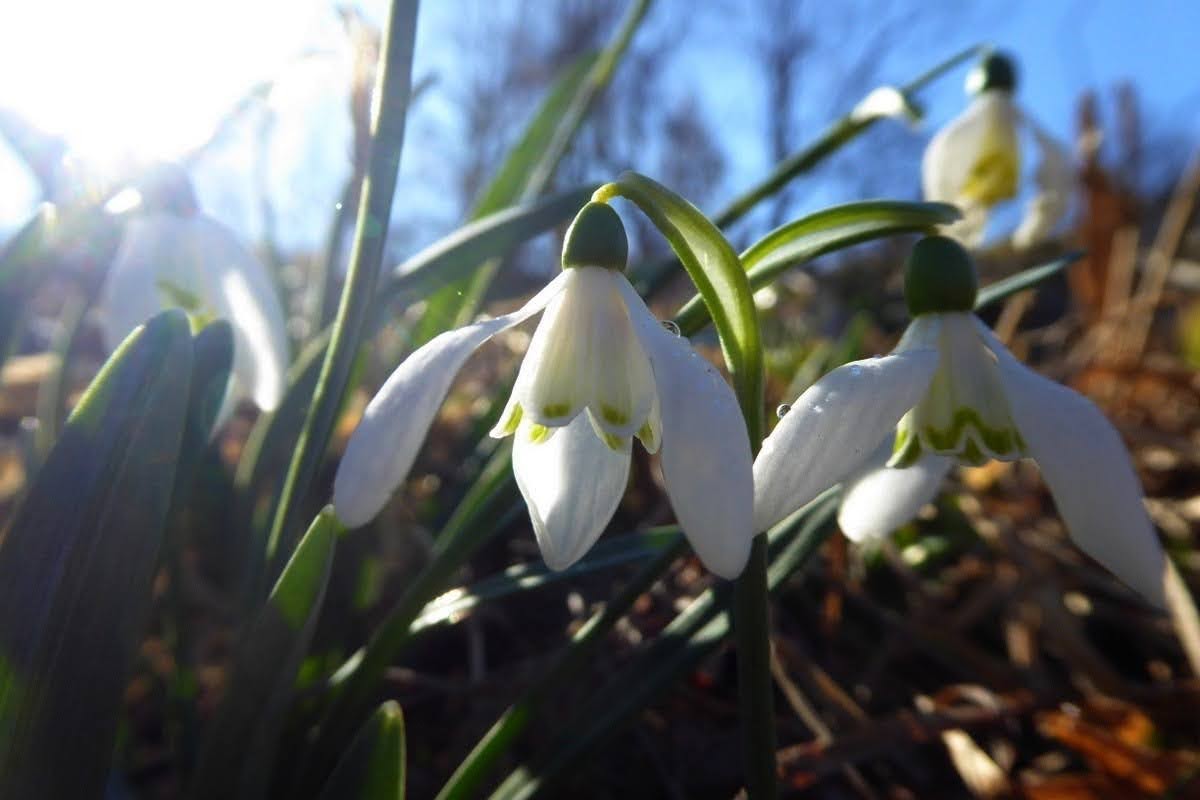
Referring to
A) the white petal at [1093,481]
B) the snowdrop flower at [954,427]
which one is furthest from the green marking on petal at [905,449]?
the white petal at [1093,481]

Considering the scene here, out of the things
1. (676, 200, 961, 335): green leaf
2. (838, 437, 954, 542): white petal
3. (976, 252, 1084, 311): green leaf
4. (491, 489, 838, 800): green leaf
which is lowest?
(491, 489, 838, 800): green leaf

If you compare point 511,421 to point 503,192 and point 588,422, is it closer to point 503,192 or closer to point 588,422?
point 588,422

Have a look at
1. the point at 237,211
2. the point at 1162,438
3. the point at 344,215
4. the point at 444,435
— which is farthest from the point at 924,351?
the point at 237,211

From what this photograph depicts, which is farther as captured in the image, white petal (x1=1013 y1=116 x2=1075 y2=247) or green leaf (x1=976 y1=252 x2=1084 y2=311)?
white petal (x1=1013 y1=116 x2=1075 y2=247)

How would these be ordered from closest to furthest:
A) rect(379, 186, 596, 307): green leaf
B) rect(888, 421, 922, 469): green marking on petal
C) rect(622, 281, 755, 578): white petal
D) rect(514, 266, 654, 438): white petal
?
rect(622, 281, 755, 578): white petal < rect(514, 266, 654, 438): white petal < rect(888, 421, 922, 469): green marking on petal < rect(379, 186, 596, 307): green leaf

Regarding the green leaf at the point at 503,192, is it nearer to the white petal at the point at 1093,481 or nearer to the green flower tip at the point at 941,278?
the green flower tip at the point at 941,278

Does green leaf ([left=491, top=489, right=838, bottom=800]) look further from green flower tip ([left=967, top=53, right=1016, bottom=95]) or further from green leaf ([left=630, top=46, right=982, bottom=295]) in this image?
green flower tip ([left=967, top=53, right=1016, bottom=95])

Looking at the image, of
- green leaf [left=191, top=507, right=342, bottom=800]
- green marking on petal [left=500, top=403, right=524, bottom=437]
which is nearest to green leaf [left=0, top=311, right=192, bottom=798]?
green leaf [left=191, top=507, right=342, bottom=800]
